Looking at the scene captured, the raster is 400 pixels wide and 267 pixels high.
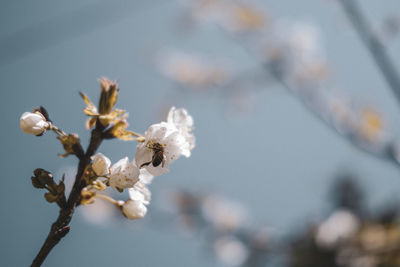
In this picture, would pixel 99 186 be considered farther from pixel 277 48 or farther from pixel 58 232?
pixel 277 48

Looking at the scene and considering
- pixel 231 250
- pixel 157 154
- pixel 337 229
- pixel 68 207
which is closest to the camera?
pixel 68 207

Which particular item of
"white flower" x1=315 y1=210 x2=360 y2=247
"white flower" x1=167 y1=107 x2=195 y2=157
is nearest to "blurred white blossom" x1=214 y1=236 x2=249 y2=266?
"white flower" x1=315 y1=210 x2=360 y2=247

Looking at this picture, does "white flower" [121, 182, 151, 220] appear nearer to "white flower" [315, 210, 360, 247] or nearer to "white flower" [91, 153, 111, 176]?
"white flower" [91, 153, 111, 176]

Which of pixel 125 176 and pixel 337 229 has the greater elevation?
pixel 337 229

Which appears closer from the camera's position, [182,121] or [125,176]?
[125,176]

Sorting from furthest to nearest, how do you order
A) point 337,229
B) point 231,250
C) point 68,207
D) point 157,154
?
point 231,250
point 337,229
point 157,154
point 68,207

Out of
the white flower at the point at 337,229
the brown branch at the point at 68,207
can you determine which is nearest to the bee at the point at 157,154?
the brown branch at the point at 68,207

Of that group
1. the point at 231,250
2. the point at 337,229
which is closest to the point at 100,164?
the point at 337,229

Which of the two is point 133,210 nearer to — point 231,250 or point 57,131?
point 57,131
